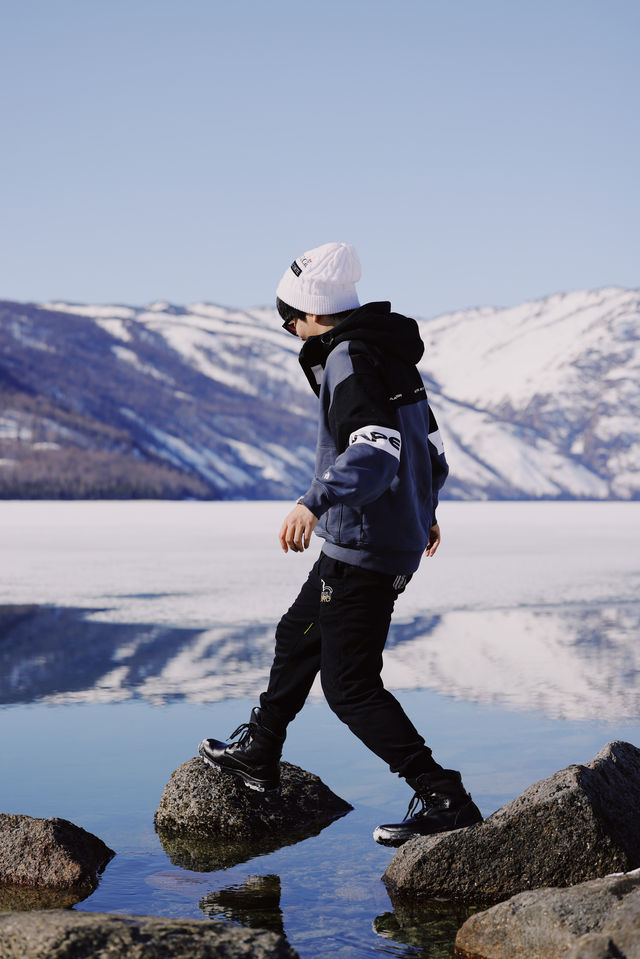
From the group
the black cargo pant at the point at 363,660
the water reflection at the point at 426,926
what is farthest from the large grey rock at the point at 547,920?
the black cargo pant at the point at 363,660

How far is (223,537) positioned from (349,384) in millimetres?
30331

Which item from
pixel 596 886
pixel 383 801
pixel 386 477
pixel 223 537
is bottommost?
pixel 223 537

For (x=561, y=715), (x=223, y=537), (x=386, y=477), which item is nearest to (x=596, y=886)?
(x=386, y=477)

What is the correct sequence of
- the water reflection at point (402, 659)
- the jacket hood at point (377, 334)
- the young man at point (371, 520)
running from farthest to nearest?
the water reflection at point (402, 659), the jacket hood at point (377, 334), the young man at point (371, 520)

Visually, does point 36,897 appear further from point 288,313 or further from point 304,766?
point 288,313

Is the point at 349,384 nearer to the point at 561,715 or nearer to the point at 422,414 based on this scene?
the point at 422,414

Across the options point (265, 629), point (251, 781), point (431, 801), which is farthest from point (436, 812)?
point (265, 629)

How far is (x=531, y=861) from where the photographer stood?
3.97 m

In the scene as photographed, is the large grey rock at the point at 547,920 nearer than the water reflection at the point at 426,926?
Yes

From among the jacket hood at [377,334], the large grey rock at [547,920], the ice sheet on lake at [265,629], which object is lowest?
the ice sheet on lake at [265,629]

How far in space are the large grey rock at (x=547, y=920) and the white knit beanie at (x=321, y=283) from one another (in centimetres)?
223

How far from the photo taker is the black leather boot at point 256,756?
4.73m

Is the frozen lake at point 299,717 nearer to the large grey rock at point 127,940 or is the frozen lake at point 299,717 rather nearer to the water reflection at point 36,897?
the water reflection at point 36,897

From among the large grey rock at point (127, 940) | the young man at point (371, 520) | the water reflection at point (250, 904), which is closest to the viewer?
the large grey rock at point (127, 940)
